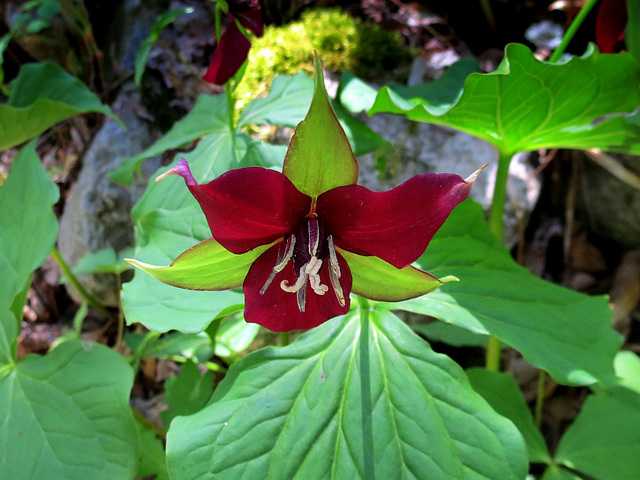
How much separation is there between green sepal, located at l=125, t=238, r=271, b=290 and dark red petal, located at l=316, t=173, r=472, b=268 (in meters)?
0.15

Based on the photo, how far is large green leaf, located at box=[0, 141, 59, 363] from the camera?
45.9 inches

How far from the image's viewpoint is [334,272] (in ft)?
2.38

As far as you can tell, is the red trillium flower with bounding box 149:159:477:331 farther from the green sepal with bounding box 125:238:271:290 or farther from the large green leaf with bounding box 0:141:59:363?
the large green leaf with bounding box 0:141:59:363

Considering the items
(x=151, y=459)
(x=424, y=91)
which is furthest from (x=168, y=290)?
(x=424, y=91)

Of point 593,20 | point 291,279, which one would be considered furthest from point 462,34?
point 291,279

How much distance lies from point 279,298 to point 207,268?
132 millimetres

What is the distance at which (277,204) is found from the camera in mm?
688

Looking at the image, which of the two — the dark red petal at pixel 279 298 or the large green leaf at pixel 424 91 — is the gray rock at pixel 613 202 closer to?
the large green leaf at pixel 424 91

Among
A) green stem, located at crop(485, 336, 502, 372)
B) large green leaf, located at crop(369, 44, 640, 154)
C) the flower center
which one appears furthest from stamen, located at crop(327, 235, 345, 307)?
green stem, located at crop(485, 336, 502, 372)

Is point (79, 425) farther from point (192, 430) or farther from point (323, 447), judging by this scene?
point (323, 447)

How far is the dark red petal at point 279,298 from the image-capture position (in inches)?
30.2

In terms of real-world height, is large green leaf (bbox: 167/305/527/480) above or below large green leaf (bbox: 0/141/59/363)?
below

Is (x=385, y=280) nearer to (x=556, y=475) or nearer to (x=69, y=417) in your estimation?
(x=69, y=417)

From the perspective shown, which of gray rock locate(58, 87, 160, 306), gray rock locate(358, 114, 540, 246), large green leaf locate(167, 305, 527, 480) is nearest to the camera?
large green leaf locate(167, 305, 527, 480)
